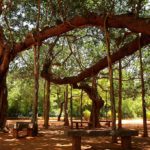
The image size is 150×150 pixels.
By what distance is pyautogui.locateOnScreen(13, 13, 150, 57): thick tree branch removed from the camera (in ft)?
38.7

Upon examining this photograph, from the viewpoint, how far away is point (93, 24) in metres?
13.6

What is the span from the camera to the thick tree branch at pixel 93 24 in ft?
38.7

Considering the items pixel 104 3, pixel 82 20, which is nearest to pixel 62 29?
pixel 82 20

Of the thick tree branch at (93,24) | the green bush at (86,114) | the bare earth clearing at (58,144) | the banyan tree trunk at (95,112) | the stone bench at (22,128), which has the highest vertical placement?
the thick tree branch at (93,24)

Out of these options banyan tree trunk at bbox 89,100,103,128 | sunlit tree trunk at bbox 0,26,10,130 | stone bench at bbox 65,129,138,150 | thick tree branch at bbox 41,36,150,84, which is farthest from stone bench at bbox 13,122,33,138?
banyan tree trunk at bbox 89,100,103,128

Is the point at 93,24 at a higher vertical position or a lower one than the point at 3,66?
higher

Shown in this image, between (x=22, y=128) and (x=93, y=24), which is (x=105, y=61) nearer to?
(x=93, y=24)

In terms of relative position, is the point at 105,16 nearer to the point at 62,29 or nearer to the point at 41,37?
the point at 62,29

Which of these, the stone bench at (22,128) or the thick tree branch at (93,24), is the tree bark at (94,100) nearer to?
the stone bench at (22,128)

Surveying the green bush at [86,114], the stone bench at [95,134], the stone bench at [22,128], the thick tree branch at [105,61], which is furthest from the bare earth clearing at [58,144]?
the green bush at [86,114]

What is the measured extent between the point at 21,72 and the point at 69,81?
11686 millimetres

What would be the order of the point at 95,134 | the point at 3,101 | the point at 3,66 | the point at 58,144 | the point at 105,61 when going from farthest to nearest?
the point at 3,101 < the point at 3,66 < the point at 105,61 < the point at 58,144 < the point at 95,134

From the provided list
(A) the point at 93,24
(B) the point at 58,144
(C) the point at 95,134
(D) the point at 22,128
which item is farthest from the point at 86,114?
(C) the point at 95,134

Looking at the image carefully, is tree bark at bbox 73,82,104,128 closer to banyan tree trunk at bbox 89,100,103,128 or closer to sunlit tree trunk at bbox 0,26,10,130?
banyan tree trunk at bbox 89,100,103,128
